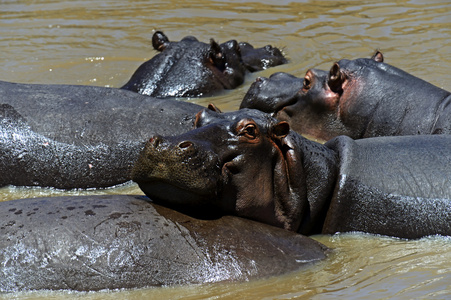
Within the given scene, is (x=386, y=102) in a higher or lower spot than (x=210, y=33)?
higher

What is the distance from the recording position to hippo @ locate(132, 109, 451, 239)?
183 inches

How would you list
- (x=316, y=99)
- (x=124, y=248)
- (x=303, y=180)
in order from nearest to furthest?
1. (x=124, y=248)
2. (x=303, y=180)
3. (x=316, y=99)

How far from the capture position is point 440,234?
5066mm

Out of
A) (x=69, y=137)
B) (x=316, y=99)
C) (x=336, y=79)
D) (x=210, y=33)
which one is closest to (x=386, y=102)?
(x=336, y=79)

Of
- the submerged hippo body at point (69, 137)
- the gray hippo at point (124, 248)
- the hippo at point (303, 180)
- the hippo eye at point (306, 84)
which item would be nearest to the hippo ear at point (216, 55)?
the hippo eye at point (306, 84)

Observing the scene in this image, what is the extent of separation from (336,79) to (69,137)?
2.48m

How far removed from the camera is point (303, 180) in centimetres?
505

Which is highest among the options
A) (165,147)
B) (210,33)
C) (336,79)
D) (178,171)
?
(165,147)

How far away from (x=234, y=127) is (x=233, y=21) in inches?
364

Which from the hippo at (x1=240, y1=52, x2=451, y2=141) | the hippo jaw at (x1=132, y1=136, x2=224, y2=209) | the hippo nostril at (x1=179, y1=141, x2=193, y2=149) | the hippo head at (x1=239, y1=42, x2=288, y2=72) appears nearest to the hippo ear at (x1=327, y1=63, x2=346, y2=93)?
the hippo at (x1=240, y1=52, x2=451, y2=141)

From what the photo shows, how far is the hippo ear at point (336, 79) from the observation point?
7262 millimetres

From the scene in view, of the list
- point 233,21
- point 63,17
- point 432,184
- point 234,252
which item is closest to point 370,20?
point 233,21

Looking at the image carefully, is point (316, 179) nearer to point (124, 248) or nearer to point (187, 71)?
point (124, 248)

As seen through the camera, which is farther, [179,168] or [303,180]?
[303,180]
